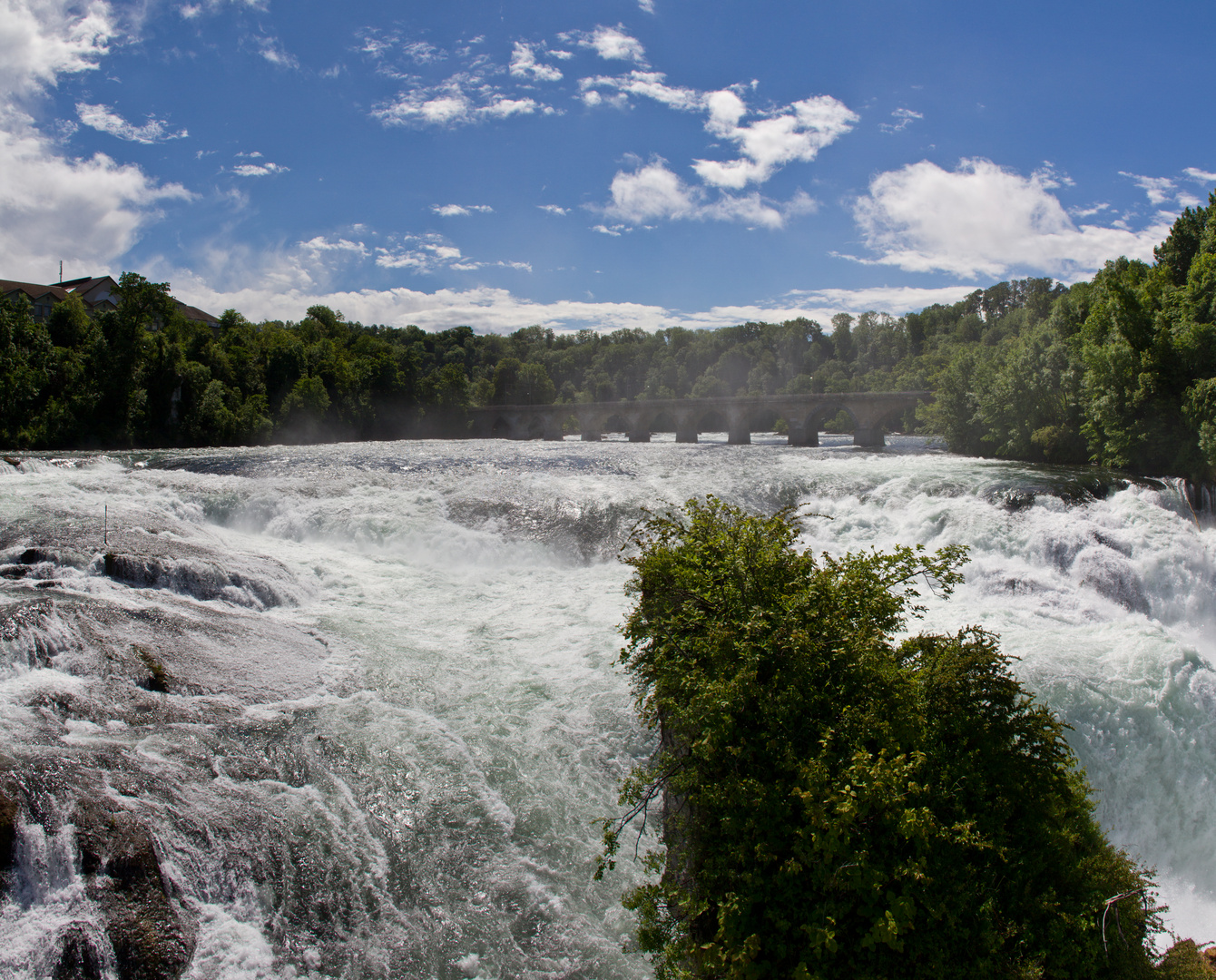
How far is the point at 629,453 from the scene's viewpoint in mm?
43562

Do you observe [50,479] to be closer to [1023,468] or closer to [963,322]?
[1023,468]

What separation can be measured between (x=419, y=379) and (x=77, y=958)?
78.6 m

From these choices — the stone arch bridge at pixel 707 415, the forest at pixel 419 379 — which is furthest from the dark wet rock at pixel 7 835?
the stone arch bridge at pixel 707 415

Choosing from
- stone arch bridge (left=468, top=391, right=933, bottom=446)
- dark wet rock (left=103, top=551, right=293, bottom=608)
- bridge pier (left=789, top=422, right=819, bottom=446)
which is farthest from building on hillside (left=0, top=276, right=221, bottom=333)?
dark wet rock (left=103, top=551, right=293, bottom=608)

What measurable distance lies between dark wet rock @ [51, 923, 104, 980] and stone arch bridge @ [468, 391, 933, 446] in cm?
5613

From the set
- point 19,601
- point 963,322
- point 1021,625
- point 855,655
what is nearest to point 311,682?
point 19,601

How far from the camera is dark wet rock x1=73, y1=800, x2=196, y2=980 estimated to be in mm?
5113

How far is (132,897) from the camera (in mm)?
5438

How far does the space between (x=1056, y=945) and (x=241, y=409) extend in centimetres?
5778

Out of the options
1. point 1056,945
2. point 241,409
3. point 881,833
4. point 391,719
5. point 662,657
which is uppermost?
point 241,409

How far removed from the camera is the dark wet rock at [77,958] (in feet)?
15.9

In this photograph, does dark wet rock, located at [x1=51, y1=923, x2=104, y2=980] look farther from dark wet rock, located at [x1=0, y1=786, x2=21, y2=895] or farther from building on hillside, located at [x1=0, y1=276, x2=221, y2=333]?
building on hillside, located at [x1=0, y1=276, x2=221, y2=333]

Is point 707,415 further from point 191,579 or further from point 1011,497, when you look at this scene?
point 191,579

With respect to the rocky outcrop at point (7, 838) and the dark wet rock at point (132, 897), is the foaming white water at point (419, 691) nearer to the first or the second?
the dark wet rock at point (132, 897)
